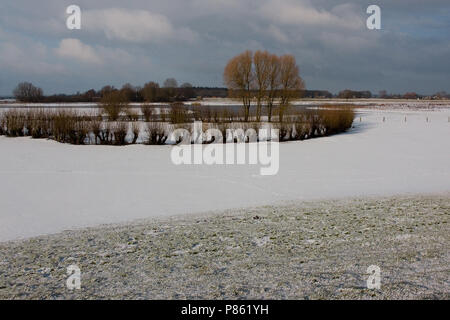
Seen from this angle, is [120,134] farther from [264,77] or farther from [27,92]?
[27,92]

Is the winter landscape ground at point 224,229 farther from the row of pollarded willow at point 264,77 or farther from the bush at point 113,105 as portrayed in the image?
the row of pollarded willow at point 264,77

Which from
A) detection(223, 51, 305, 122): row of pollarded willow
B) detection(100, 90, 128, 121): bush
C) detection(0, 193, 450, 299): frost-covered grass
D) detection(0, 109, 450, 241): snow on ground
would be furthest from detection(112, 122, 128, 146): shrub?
detection(223, 51, 305, 122): row of pollarded willow

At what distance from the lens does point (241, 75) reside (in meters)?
53.6

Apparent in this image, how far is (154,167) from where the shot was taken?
20.6m

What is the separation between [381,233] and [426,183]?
31.3 ft

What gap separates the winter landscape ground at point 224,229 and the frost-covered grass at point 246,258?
0.03 metres

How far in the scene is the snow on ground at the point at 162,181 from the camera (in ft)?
38.8

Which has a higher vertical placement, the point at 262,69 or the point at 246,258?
the point at 262,69

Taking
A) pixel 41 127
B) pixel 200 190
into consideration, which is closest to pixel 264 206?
pixel 200 190

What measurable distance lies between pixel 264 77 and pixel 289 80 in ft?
12.1

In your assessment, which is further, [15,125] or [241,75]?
[241,75]

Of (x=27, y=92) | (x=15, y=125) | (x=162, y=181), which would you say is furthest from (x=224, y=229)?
(x=27, y=92)

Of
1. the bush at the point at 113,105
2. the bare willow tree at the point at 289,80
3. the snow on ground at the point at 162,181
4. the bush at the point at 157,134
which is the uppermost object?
the bare willow tree at the point at 289,80

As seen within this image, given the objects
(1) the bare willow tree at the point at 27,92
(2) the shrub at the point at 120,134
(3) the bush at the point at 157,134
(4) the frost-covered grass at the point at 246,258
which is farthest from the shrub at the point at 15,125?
(1) the bare willow tree at the point at 27,92
